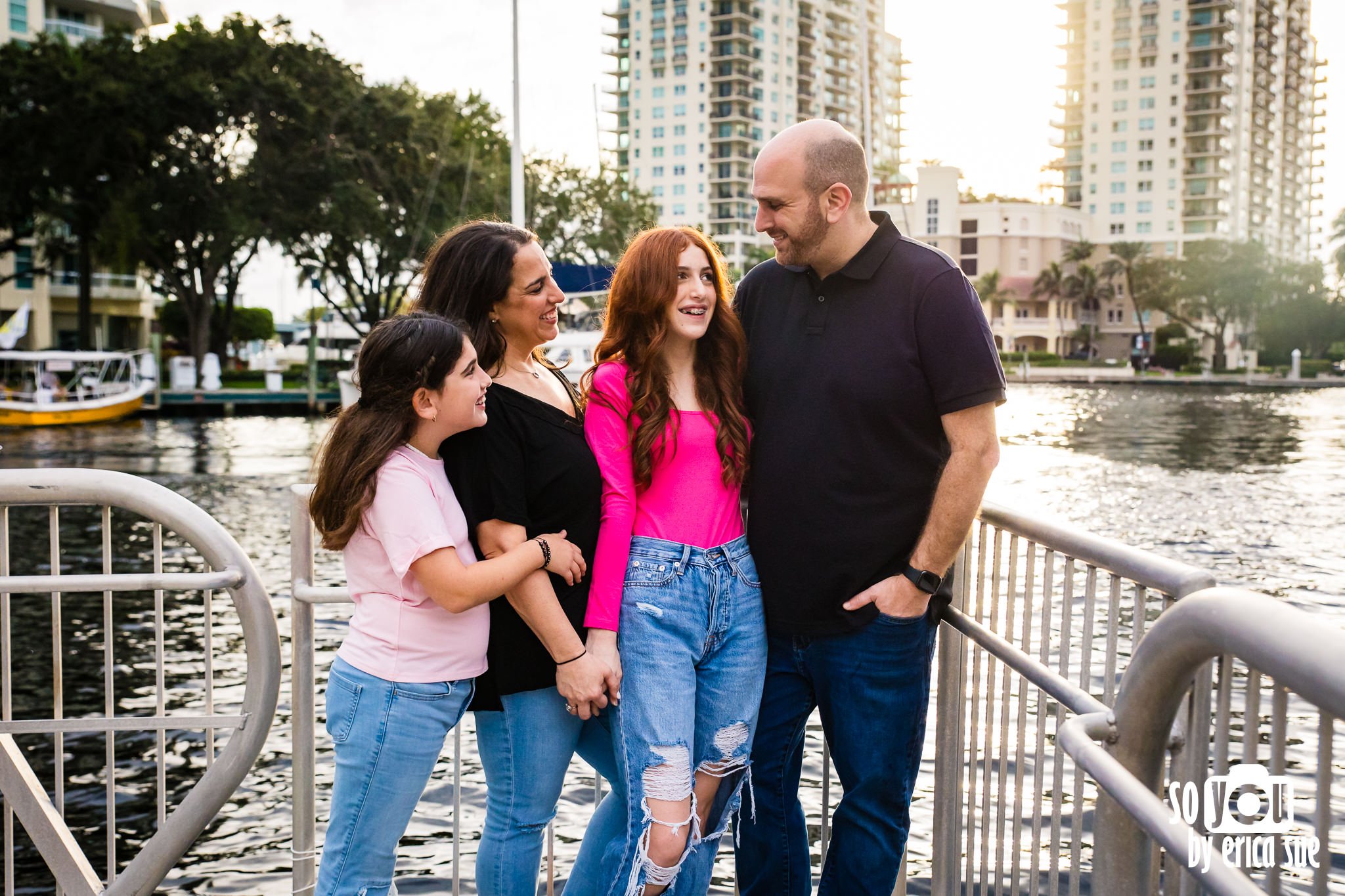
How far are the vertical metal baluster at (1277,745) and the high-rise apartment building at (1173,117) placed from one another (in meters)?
119

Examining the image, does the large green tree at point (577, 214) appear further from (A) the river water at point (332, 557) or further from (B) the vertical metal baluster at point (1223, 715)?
(B) the vertical metal baluster at point (1223, 715)

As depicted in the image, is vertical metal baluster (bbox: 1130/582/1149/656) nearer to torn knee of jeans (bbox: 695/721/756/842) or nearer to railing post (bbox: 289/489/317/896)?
torn knee of jeans (bbox: 695/721/756/842)

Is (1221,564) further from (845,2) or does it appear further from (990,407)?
(845,2)

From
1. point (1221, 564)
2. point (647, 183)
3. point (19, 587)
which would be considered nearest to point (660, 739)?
point (19, 587)

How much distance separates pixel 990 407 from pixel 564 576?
1086 millimetres

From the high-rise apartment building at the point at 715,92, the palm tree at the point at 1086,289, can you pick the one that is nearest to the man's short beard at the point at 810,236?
the palm tree at the point at 1086,289

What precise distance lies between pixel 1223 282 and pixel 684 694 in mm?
90286

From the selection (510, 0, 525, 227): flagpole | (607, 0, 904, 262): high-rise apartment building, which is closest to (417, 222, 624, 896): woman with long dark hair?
(510, 0, 525, 227): flagpole

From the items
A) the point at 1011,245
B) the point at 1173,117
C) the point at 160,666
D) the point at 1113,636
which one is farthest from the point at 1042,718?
the point at 1173,117

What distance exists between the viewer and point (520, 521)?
2.60m

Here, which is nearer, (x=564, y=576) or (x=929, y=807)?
(x=564, y=576)

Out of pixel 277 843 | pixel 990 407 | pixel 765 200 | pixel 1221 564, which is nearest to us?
pixel 990 407

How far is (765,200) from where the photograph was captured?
297 cm

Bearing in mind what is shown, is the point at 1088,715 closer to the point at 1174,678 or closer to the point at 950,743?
the point at 1174,678
